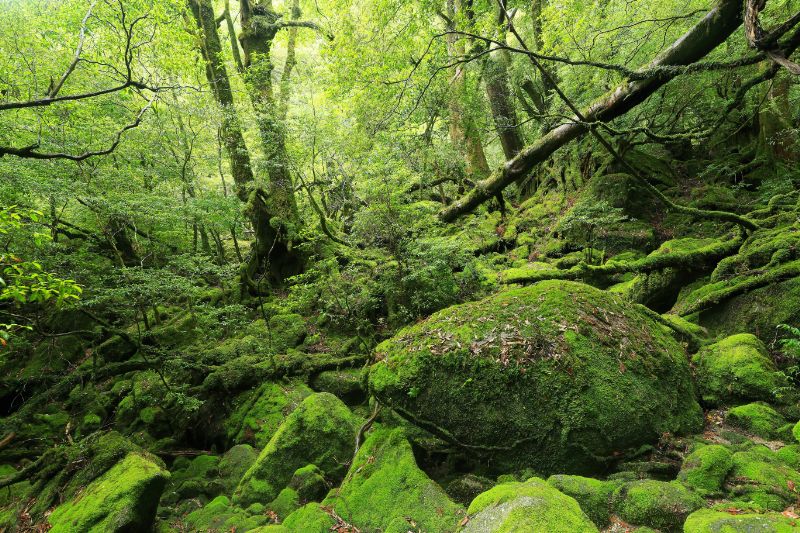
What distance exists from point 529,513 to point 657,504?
1.14 m

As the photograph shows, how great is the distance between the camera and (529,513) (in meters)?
2.60

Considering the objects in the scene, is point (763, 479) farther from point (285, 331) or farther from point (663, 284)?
point (285, 331)

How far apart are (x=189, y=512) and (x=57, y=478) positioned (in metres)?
1.98

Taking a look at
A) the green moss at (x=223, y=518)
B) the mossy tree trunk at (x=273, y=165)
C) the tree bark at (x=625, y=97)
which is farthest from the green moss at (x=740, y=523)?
the mossy tree trunk at (x=273, y=165)

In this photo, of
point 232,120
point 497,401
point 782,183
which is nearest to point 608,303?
point 497,401

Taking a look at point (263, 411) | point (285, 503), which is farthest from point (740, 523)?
point (263, 411)

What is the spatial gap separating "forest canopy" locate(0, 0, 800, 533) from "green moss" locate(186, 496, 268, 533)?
0.05 meters

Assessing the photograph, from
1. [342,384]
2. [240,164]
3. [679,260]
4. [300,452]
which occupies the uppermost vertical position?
[240,164]

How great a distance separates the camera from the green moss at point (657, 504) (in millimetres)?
2836

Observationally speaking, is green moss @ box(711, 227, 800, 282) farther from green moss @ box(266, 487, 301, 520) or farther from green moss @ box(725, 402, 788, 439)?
green moss @ box(266, 487, 301, 520)

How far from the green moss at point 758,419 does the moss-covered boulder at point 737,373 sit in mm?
235

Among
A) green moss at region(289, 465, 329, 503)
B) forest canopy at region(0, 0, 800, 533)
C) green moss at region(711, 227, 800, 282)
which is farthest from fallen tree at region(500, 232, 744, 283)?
green moss at region(289, 465, 329, 503)

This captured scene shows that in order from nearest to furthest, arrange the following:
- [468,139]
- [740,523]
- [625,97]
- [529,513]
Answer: [740,523], [529,513], [625,97], [468,139]

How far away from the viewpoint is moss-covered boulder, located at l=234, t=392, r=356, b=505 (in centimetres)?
527
